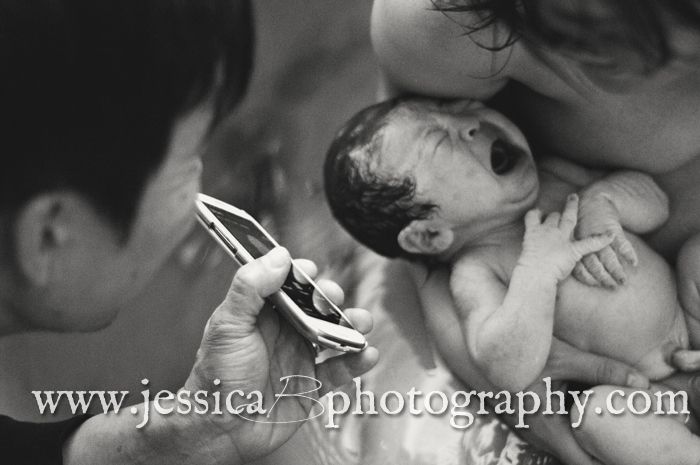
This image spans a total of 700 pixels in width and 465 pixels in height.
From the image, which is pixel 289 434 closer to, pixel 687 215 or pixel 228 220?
pixel 228 220

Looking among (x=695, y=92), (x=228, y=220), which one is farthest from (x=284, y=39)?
(x=695, y=92)

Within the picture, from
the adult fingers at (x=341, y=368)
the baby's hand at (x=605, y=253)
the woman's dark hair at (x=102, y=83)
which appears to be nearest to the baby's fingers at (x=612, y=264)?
the baby's hand at (x=605, y=253)

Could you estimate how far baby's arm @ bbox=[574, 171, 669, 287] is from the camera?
0.78 m

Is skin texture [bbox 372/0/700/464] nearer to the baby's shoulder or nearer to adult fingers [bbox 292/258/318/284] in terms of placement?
the baby's shoulder

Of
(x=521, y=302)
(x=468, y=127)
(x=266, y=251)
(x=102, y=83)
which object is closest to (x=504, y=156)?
(x=468, y=127)

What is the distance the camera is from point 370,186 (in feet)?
2.64

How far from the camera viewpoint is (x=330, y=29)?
3.41 feet

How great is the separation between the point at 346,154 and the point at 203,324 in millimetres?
249

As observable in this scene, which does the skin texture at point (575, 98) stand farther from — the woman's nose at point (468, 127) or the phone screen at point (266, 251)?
the phone screen at point (266, 251)

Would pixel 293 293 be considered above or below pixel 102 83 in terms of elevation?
below

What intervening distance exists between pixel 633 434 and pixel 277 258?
1.12 ft

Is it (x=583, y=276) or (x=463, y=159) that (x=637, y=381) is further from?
(x=463, y=159)

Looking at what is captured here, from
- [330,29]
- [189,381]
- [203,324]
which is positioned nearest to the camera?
[189,381]

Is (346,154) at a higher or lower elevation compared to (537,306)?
higher
